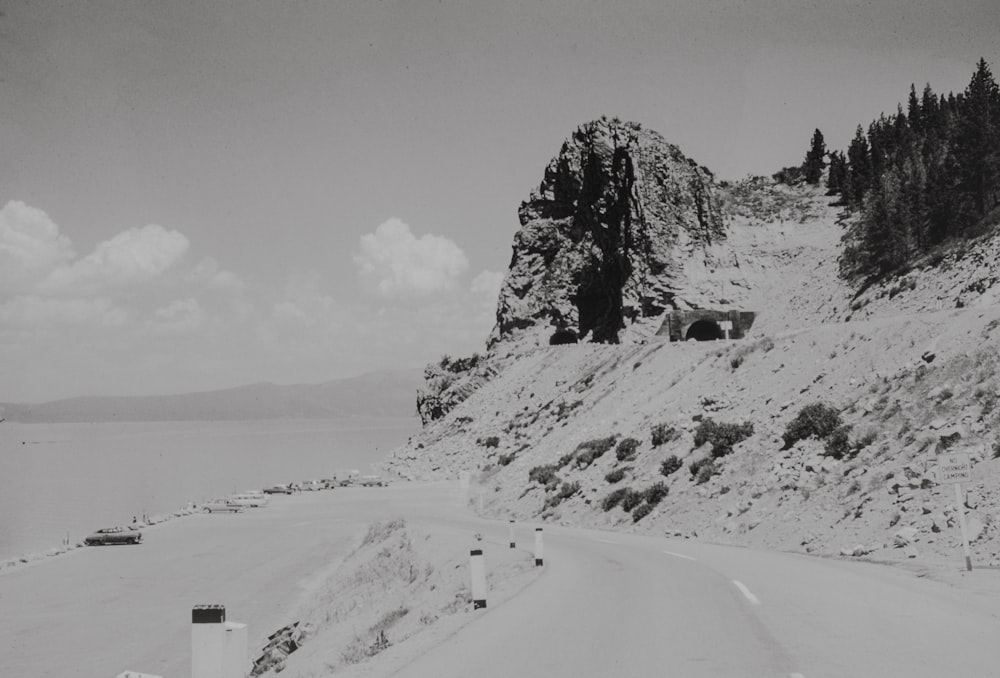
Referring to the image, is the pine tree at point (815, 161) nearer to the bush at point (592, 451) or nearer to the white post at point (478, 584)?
the bush at point (592, 451)

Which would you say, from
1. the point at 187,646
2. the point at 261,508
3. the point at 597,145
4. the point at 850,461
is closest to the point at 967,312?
the point at 850,461

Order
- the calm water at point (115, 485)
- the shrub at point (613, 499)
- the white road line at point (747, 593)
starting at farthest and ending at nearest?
the calm water at point (115, 485) < the shrub at point (613, 499) < the white road line at point (747, 593)

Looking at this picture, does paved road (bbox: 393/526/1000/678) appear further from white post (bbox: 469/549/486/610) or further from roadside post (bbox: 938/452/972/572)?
roadside post (bbox: 938/452/972/572)

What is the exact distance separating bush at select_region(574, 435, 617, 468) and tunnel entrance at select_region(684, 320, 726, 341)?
118 ft

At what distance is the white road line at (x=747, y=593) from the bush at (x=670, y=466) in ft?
57.0

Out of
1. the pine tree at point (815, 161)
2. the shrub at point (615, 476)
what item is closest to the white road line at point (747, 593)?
the shrub at point (615, 476)

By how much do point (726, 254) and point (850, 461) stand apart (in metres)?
60.4

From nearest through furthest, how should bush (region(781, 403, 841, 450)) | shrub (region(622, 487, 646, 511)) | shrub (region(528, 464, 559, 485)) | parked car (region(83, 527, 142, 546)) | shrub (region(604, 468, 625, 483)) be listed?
bush (region(781, 403, 841, 450)) → shrub (region(622, 487, 646, 511)) → shrub (region(604, 468, 625, 483)) → shrub (region(528, 464, 559, 485)) → parked car (region(83, 527, 142, 546))

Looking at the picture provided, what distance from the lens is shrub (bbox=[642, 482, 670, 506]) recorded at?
2927 cm

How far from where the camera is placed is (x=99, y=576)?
34.4 meters

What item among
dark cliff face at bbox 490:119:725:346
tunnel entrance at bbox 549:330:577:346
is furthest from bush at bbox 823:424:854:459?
tunnel entrance at bbox 549:330:577:346

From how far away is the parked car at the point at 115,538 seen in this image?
44122mm

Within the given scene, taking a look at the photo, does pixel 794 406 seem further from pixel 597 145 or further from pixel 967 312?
pixel 597 145

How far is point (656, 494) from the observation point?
96.7ft
